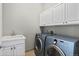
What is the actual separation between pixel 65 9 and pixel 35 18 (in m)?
1.01

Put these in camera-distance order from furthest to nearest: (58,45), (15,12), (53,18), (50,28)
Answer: (15,12) → (50,28) → (53,18) → (58,45)

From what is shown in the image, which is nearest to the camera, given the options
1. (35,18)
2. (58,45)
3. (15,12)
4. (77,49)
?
(77,49)

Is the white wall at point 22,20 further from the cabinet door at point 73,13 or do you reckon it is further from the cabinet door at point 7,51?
the cabinet door at point 73,13

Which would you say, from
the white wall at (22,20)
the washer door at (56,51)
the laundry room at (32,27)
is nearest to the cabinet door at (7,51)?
the laundry room at (32,27)

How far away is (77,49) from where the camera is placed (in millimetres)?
734

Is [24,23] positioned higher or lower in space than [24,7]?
lower

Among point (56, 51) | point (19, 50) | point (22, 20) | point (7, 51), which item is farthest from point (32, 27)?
point (56, 51)

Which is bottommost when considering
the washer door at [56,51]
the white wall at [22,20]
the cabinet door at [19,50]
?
the cabinet door at [19,50]

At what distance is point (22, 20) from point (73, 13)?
1.21 m

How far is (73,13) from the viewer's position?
97cm

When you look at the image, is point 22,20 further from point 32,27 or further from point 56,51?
point 56,51

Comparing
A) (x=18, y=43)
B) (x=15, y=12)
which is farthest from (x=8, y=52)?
(x=15, y=12)

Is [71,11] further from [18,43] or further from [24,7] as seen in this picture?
[24,7]

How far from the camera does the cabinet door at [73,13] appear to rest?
926 mm
